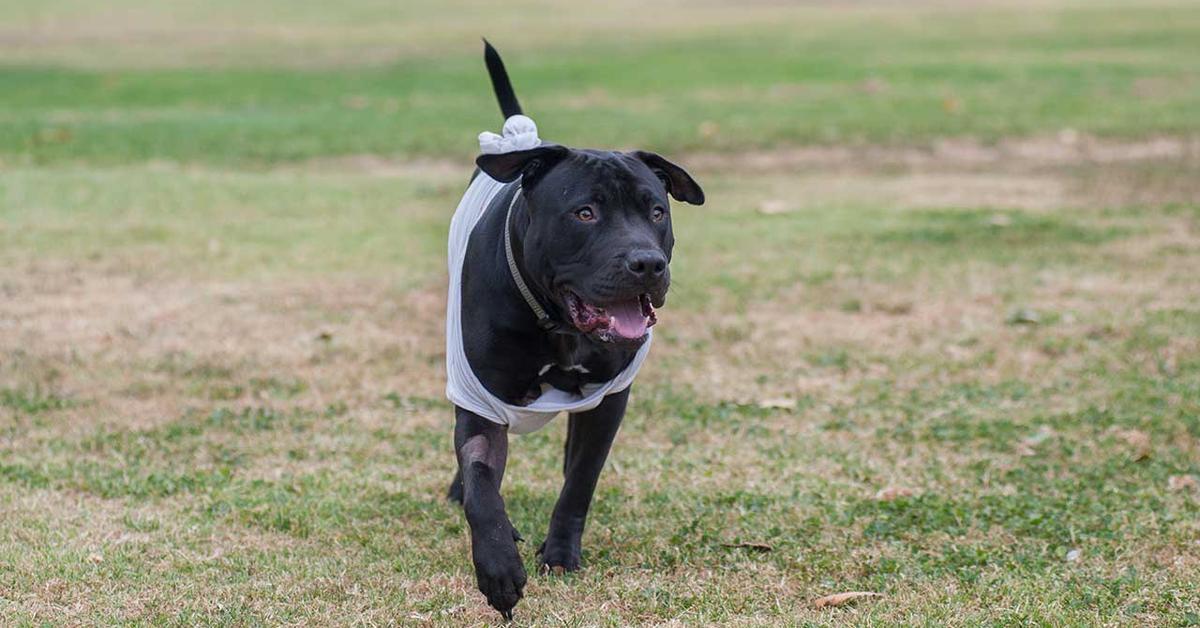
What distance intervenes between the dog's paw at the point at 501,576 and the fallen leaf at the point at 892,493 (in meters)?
2.06

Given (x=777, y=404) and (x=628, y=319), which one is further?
(x=777, y=404)

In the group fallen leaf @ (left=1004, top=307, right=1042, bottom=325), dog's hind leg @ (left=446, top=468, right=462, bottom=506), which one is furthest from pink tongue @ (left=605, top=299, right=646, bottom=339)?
fallen leaf @ (left=1004, top=307, right=1042, bottom=325)

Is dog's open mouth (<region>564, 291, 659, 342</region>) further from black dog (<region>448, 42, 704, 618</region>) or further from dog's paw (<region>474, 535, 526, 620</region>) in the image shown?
dog's paw (<region>474, 535, 526, 620</region>)

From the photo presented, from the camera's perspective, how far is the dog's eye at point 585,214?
15.0ft

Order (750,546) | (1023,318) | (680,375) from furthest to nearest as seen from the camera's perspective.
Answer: (1023,318)
(680,375)
(750,546)

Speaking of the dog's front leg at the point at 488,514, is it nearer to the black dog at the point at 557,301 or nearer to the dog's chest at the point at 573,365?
the black dog at the point at 557,301

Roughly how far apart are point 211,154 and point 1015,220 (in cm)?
904

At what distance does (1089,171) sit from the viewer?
607 inches

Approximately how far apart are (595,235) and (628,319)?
279 mm

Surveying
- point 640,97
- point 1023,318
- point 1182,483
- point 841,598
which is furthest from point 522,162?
point 640,97

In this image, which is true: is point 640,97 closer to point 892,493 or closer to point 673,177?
point 892,493

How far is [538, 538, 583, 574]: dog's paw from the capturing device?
5.11 m

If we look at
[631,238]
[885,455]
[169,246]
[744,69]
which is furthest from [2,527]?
[744,69]

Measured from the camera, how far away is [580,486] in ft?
17.0
